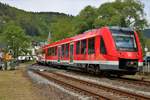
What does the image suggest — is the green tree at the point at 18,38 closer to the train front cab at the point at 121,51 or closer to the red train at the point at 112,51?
the red train at the point at 112,51

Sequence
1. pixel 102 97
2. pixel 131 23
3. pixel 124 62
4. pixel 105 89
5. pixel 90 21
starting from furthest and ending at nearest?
pixel 90 21
pixel 131 23
pixel 124 62
pixel 105 89
pixel 102 97

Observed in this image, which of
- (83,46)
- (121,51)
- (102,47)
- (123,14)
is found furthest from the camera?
(123,14)

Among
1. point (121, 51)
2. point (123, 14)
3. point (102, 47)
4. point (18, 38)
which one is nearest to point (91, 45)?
point (102, 47)

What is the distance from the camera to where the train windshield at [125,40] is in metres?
26.1

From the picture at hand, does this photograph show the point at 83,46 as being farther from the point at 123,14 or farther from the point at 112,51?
the point at 123,14

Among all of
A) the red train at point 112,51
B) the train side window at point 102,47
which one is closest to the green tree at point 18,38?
the red train at point 112,51

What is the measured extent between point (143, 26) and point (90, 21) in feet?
33.3

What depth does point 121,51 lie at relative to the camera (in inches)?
1013

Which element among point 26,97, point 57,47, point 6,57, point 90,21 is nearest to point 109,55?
point 26,97

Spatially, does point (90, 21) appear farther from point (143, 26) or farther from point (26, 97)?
point (26, 97)

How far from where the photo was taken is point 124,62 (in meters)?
25.6

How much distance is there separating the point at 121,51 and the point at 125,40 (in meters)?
1.03

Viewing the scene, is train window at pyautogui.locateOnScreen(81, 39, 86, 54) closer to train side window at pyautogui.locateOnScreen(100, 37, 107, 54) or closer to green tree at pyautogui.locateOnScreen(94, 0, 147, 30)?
train side window at pyautogui.locateOnScreen(100, 37, 107, 54)

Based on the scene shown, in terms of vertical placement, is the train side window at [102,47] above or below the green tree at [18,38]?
below
